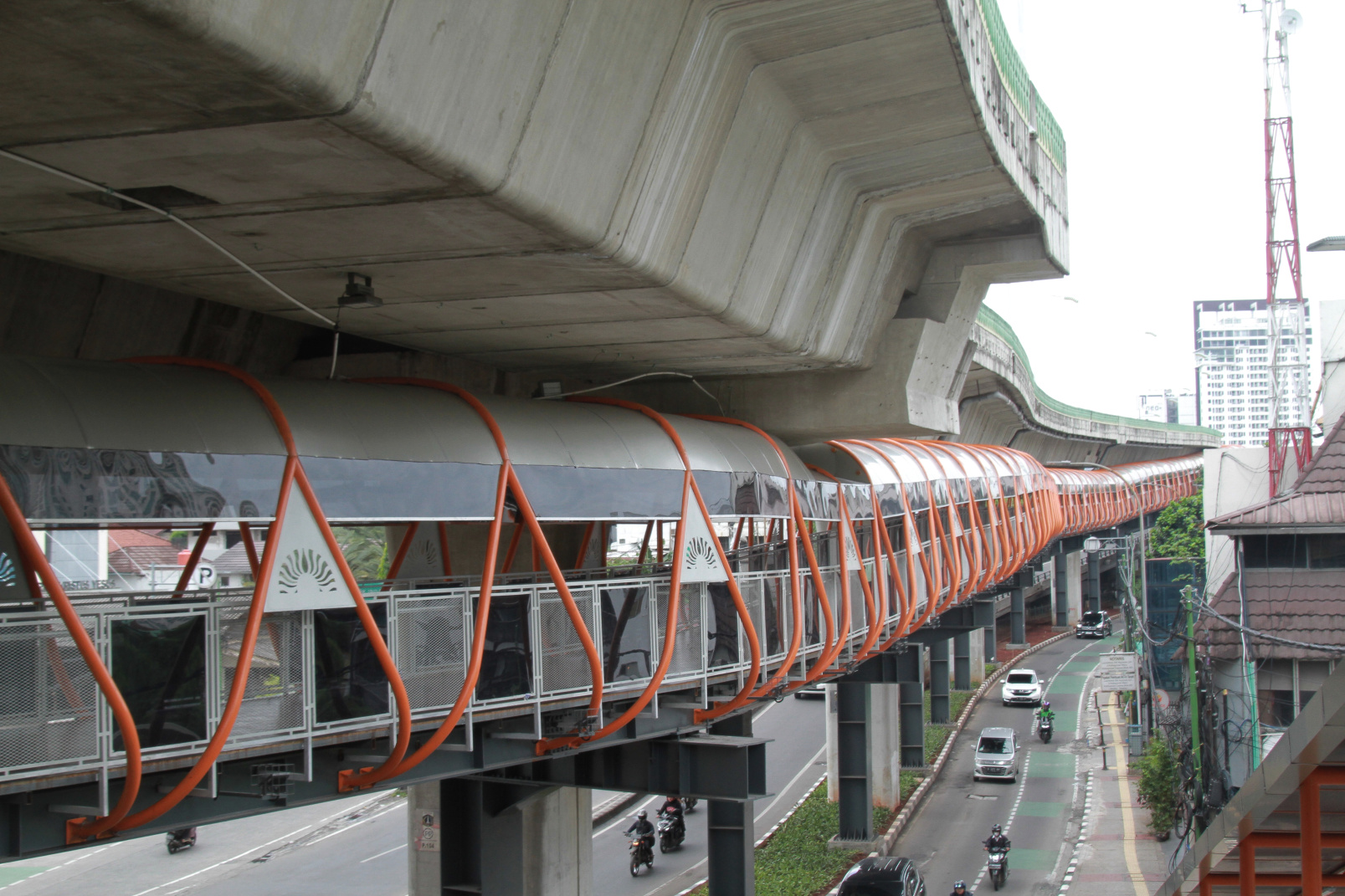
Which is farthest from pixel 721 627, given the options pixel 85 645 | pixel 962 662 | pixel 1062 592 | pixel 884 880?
pixel 1062 592

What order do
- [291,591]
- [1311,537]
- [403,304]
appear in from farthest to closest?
[1311,537] → [403,304] → [291,591]

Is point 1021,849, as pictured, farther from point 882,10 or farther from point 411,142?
point 411,142

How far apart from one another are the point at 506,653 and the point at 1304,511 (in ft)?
69.4

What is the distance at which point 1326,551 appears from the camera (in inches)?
947

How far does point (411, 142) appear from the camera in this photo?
6.04 m

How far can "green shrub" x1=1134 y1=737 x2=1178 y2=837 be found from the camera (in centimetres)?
3086

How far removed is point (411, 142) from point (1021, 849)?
2897cm

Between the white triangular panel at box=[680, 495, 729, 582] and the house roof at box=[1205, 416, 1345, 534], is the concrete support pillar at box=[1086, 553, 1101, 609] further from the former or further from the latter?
the white triangular panel at box=[680, 495, 729, 582]

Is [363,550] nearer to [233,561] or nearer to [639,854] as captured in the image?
[233,561]

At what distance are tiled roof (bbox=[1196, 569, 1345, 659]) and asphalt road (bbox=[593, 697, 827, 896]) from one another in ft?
31.8

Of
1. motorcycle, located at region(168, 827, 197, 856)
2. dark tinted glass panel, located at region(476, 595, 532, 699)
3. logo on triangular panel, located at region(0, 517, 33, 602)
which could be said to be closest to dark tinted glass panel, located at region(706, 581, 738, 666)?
dark tinted glass panel, located at region(476, 595, 532, 699)

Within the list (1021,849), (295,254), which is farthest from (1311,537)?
(295,254)

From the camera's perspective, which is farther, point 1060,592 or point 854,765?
point 1060,592

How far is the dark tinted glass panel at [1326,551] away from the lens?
2398cm
